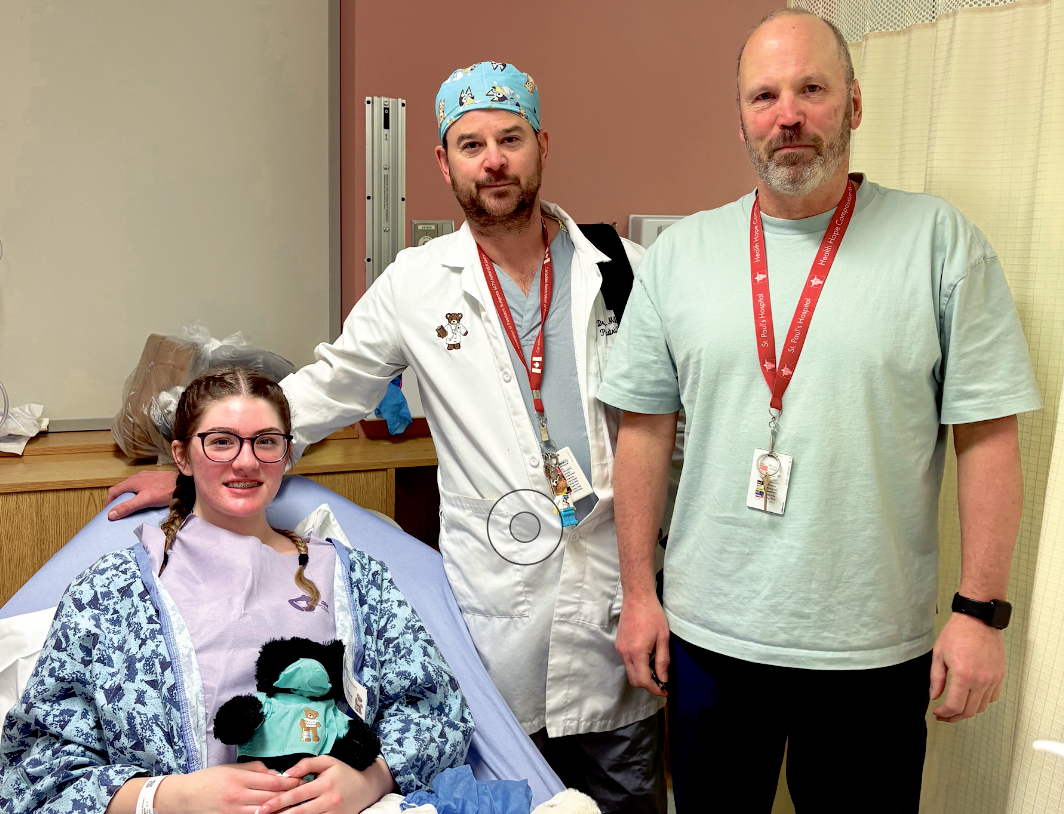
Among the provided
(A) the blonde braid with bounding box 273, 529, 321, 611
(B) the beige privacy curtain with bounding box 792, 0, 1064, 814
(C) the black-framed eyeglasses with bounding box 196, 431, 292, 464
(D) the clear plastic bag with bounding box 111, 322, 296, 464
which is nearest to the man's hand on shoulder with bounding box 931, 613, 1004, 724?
(B) the beige privacy curtain with bounding box 792, 0, 1064, 814

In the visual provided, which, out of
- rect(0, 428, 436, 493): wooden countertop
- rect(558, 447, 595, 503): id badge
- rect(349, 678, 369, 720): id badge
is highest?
rect(558, 447, 595, 503): id badge

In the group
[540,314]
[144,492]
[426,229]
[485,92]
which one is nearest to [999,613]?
[540,314]

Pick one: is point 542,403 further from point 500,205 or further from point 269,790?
point 269,790

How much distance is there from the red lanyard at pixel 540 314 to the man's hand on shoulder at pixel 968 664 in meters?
0.84

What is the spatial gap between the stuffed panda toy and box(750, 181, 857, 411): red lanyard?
82cm

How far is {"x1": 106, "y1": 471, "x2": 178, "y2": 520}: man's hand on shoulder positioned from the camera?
190 centimetres

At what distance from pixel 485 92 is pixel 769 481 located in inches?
38.9

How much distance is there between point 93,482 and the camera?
232cm

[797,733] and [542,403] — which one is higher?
[542,403]

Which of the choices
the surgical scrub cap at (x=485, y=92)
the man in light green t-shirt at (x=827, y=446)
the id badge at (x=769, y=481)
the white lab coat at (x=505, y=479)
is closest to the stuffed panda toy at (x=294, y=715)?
the white lab coat at (x=505, y=479)

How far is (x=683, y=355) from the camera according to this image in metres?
1.56

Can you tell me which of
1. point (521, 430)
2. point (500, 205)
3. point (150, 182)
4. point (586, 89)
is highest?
point (586, 89)

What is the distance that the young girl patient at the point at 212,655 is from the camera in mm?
A: 1371

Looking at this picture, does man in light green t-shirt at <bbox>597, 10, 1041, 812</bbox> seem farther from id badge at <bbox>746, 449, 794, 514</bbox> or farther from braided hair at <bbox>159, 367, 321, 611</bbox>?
braided hair at <bbox>159, 367, 321, 611</bbox>
